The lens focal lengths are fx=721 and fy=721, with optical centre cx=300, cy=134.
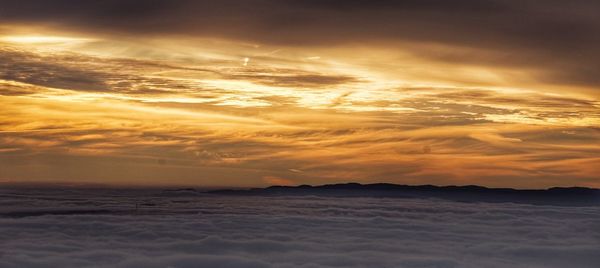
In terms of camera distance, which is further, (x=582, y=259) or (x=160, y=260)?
(x=582, y=259)

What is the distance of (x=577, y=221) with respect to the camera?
4444 inches

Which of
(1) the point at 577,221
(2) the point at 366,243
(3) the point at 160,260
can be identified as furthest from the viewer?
(1) the point at 577,221

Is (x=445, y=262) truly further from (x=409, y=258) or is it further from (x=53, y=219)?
(x=53, y=219)

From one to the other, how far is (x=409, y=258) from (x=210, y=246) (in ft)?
67.1

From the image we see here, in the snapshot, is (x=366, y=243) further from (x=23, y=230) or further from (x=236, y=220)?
(x=23, y=230)

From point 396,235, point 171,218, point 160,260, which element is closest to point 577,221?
point 396,235

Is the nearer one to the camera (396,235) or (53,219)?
(396,235)

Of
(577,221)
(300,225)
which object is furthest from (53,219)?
(577,221)

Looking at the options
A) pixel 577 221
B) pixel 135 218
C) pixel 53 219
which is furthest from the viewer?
pixel 577 221

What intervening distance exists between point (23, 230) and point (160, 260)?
79.7ft

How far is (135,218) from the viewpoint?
335 ft

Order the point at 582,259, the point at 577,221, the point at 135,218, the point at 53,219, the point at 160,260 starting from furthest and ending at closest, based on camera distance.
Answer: the point at 577,221, the point at 135,218, the point at 53,219, the point at 582,259, the point at 160,260

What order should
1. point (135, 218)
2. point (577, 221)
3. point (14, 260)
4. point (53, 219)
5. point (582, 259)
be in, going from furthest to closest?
point (577, 221) < point (135, 218) < point (53, 219) < point (582, 259) < point (14, 260)

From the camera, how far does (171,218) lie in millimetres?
104188
